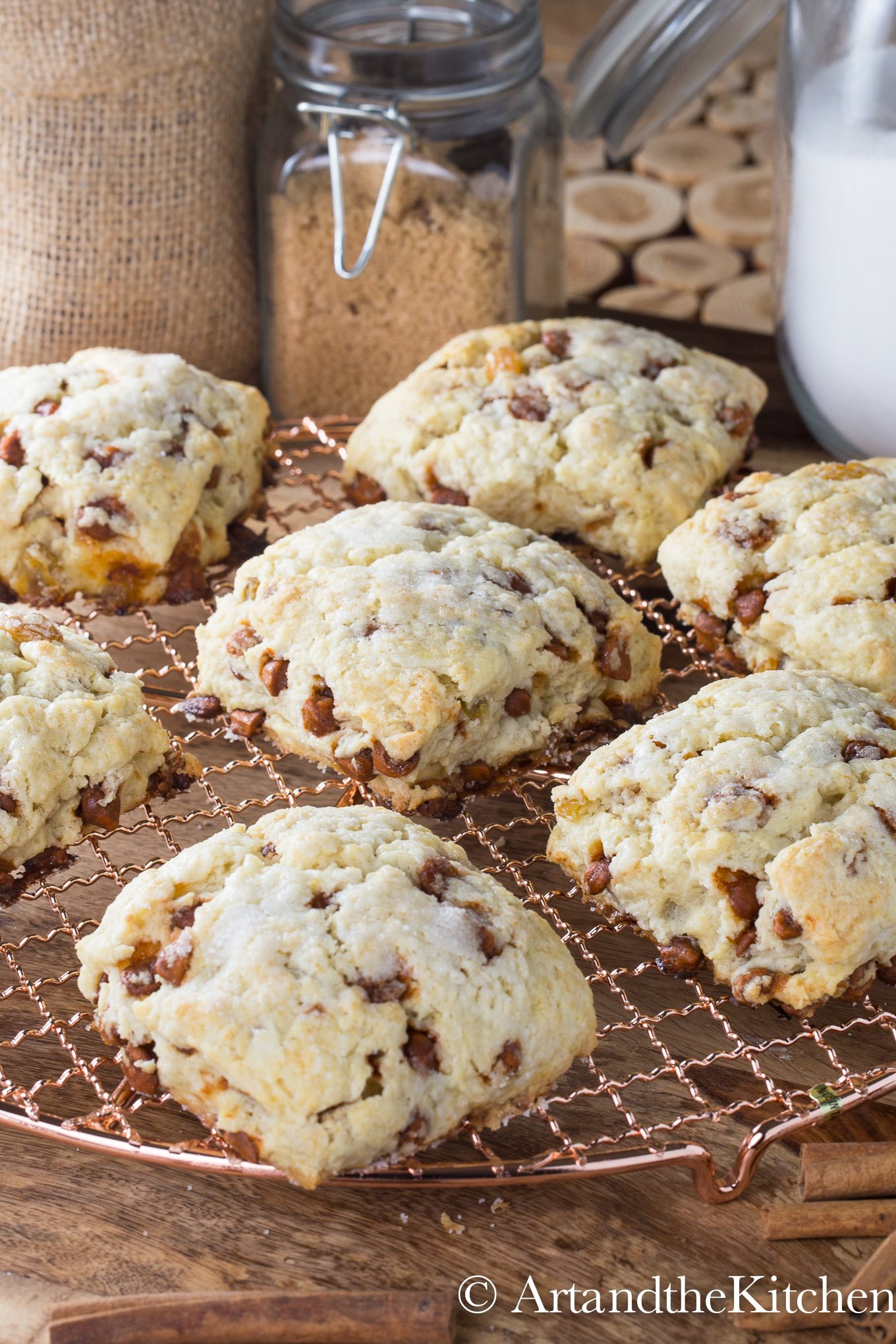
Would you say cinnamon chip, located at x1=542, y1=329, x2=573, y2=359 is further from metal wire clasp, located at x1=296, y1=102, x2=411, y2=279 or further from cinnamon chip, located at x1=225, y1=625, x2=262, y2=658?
cinnamon chip, located at x1=225, y1=625, x2=262, y2=658

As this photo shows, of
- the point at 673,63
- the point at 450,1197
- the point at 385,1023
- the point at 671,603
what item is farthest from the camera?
the point at 673,63

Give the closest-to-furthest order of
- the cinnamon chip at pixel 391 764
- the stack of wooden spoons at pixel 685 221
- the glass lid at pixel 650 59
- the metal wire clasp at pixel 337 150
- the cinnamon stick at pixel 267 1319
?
the cinnamon stick at pixel 267 1319, the cinnamon chip at pixel 391 764, the metal wire clasp at pixel 337 150, the glass lid at pixel 650 59, the stack of wooden spoons at pixel 685 221

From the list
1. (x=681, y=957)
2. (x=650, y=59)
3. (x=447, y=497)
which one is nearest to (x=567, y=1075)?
(x=681, y=957)

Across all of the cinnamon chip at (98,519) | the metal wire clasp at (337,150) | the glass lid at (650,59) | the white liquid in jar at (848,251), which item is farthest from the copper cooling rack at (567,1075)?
the glass lid at (650,59)

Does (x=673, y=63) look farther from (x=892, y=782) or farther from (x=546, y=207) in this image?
(x=892, y=782)

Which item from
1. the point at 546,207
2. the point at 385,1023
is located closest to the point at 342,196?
the point at 546,207

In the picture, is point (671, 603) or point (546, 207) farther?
point (546, 207)

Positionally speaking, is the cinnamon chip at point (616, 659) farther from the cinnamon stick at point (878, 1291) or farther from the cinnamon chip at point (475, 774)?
the cinnamon stick at point (878, 1291)
